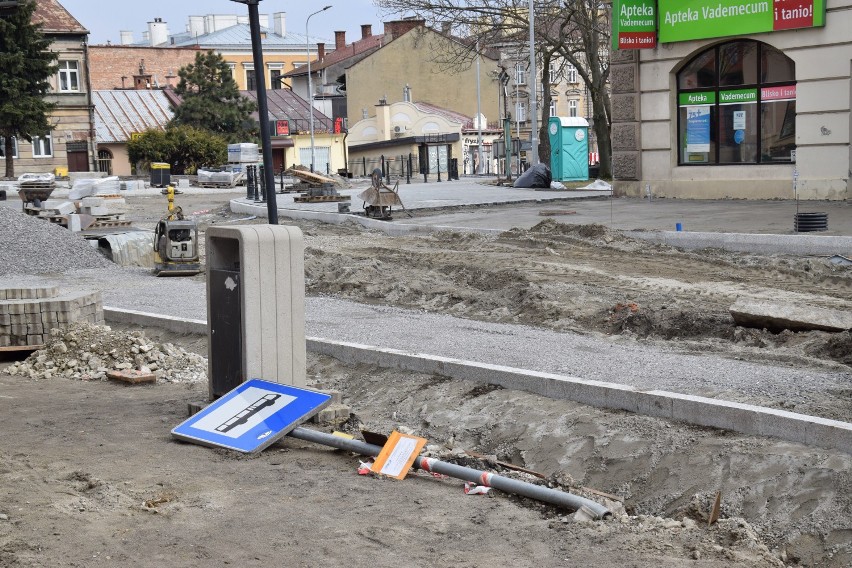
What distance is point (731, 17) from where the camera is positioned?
24.7 meters

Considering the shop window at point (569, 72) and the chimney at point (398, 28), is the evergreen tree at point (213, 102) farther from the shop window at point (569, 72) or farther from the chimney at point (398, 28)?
the shop window at point (569, 72)

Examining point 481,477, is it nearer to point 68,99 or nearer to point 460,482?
point 460,482

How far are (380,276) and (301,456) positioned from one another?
27.3 ft

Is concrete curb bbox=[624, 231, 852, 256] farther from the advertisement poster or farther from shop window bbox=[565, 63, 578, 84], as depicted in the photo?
shop window bbox=[565, 63, 578, 84]

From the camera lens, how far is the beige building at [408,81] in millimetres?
80875

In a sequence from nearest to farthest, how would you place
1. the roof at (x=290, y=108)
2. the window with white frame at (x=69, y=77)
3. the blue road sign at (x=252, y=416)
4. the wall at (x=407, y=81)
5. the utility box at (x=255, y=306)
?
the blue road sign at (x=252, y=416), the utility box at (x=255, y=306), the window with white frame at (x=69, y=77), the wall at (x=407, y=81), the roof at (x=290, y=108)

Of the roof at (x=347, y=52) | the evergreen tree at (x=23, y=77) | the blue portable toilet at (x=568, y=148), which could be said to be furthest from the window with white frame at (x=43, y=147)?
the blue portable toilet at (x=568, y=148)

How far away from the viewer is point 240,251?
7.73 meters

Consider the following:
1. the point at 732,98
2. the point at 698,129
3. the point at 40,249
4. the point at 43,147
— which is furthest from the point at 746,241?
the point at 43,147

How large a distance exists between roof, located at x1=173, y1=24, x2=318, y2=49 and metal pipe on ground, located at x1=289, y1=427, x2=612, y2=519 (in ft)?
330

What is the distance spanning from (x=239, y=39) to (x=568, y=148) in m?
76.5

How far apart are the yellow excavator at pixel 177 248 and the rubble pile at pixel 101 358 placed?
649 cm

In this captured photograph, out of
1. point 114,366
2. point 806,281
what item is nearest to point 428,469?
point 114,366

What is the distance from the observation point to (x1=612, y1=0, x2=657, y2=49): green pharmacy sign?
2589 centimetres
